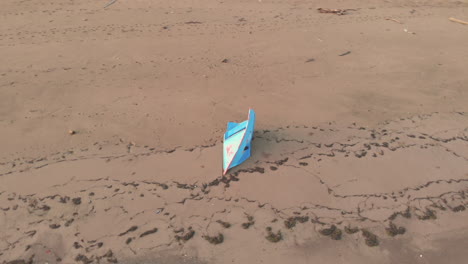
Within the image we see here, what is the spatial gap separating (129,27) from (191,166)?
5.21 m

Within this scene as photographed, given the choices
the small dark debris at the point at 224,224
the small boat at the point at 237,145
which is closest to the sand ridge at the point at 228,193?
the small dark debris at the point at 224,224

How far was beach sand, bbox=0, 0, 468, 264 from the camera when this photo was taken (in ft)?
13.3

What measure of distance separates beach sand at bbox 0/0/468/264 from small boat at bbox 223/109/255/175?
0.53 ft

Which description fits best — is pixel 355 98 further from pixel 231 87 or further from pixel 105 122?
pixel 105 122

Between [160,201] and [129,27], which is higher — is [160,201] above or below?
below

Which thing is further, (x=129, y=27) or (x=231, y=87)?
(x=129, y=27)

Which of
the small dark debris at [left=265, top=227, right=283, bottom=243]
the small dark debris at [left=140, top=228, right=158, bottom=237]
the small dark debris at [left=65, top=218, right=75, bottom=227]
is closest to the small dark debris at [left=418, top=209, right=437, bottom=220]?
the small dark debris at [left=265, top=227, right=283, bottom=243]


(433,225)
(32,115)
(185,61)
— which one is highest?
(185,61)

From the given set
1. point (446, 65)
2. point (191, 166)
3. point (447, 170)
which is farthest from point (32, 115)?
point (446, 65)

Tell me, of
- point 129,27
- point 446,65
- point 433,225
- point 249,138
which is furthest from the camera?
point 129,27

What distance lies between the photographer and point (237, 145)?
186 inches

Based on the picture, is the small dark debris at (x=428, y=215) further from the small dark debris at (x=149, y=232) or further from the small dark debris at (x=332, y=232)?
the small dark debris at (x=149, y=232)

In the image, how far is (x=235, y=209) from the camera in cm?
435

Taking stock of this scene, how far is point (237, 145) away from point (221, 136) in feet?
2.51
